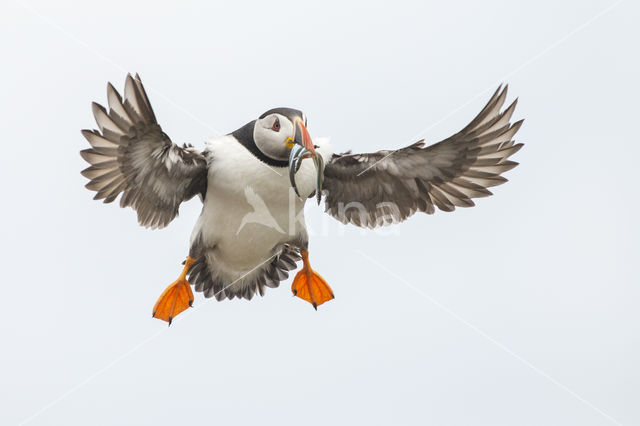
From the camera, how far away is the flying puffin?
28.8ft

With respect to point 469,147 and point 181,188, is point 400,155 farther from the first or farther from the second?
point 181,188

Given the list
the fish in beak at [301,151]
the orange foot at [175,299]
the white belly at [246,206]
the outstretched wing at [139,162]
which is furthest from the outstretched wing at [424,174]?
the orange foot at [175,299]

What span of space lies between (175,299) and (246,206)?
1.34 meters

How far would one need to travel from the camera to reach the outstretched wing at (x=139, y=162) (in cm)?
841

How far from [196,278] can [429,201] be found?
2.77 m

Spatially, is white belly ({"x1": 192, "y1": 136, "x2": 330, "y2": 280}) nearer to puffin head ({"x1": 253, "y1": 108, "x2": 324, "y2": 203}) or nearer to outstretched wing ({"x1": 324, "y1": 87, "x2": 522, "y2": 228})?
puffin head ({"x1": 253, "y1": 108, "x2": 324, "y2": 203})

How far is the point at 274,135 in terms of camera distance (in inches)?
356

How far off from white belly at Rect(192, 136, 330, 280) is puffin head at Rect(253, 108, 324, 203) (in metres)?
0.25

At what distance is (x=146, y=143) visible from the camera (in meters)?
8.80

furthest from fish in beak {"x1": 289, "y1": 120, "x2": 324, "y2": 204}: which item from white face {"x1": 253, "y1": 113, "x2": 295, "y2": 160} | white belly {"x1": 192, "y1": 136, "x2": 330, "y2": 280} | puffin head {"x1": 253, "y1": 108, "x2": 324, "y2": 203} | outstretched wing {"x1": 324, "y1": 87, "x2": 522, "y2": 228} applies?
outstretched wing {"x1": 324, "y1": 87, "x2": 522, "y2": 228}

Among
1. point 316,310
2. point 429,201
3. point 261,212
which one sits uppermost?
point 261,212

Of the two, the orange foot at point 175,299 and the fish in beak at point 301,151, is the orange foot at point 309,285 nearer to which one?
the orange foot at point 175,299

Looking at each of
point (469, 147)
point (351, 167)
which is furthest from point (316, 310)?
point (469, 147)

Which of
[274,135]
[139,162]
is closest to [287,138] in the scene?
[274,135]
